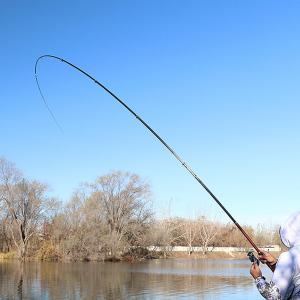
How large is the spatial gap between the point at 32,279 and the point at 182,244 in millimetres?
58725

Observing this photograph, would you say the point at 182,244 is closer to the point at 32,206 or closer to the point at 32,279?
Answer: the point at 32,206

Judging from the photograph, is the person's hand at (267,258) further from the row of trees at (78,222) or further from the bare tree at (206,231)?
the bare tree at (206,231)

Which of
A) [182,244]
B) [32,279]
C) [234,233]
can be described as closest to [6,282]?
[32,279]

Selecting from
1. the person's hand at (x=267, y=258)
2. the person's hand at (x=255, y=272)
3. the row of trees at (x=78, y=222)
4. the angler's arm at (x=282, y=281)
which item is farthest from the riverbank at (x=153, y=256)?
the angler's arm at (x=282, y=281)

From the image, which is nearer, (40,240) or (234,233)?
(40,240)

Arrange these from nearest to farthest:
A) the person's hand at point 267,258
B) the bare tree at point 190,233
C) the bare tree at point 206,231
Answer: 1. the person's hand at point 267,258
2. the bare tree at point 190,233
3. the bare tree at point 206,231

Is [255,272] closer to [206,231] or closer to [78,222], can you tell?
[78,222]

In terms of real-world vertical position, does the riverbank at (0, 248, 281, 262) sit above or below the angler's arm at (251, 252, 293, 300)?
below

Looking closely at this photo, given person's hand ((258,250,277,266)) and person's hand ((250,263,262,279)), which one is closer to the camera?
person's hand ((250,263,262,279))

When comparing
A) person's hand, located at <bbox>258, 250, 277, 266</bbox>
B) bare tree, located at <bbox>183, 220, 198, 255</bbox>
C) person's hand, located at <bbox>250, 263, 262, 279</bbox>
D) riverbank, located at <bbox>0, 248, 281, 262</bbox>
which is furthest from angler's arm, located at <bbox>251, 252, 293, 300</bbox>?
bare tree, located at <bbox>183, 220, 198, 255</bbox>

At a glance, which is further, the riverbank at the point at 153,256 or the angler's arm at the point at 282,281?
the riverbank at the point at 153,256

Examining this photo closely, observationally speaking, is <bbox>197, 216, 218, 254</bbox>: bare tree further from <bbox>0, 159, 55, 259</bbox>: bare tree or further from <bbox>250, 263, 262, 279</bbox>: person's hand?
<bbox>250, 263, 262, 279</bbox>: person's hand

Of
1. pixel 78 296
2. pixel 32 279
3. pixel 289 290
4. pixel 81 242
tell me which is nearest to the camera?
pixel 289 290

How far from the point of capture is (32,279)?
32.2 metres
